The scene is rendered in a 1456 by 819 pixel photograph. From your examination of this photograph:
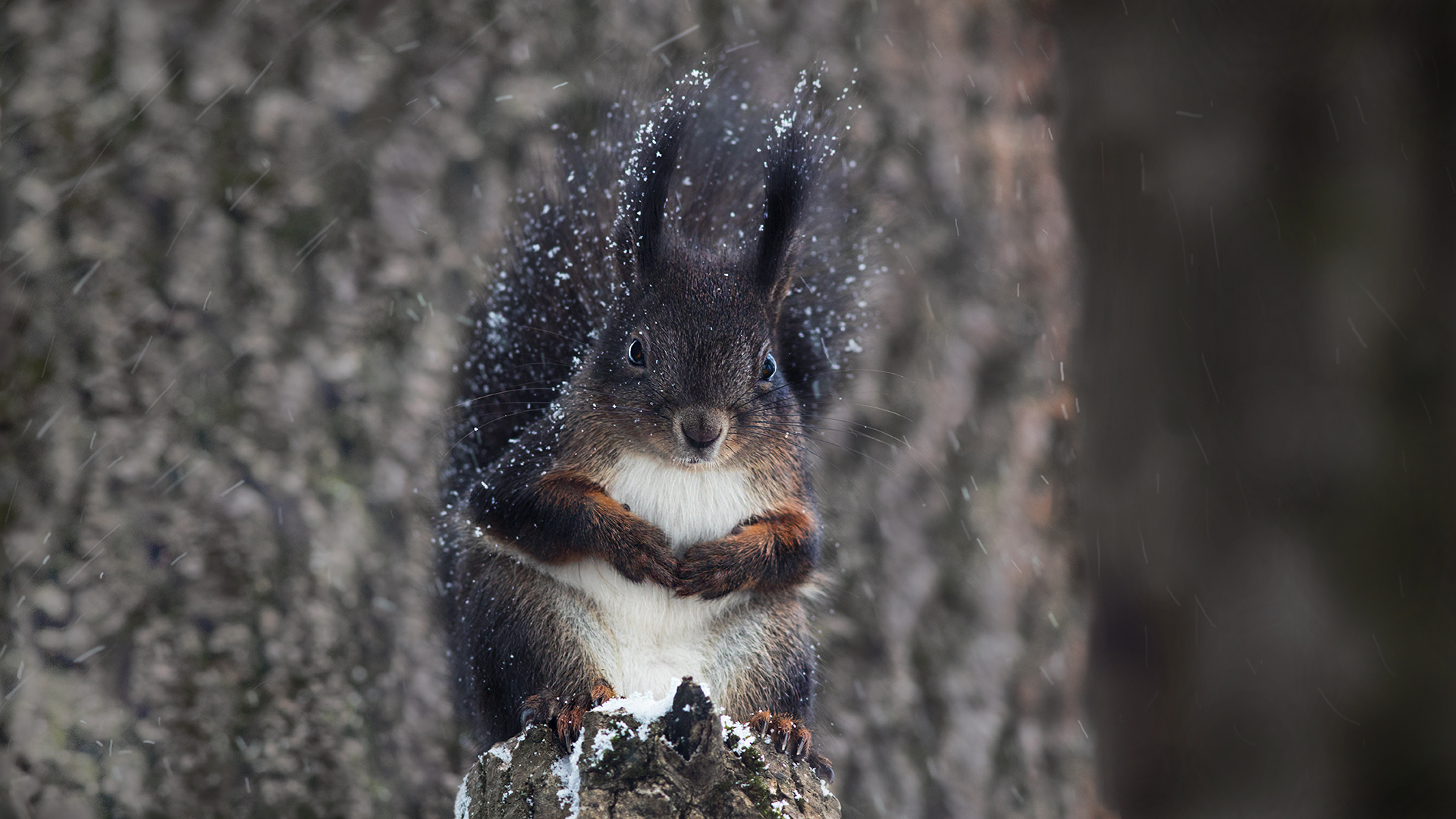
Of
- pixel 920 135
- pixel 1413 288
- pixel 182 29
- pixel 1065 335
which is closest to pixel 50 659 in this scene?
pixel 182 29

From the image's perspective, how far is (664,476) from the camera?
95 cm

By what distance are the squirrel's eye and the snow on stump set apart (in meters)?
0.36

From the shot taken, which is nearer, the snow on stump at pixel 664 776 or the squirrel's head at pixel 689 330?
the snow on stump at pixel 664 776

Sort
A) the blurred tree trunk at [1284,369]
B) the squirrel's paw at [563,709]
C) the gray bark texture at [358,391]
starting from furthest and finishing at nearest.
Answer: the gray bark texture at [358,391]
the blurred tree trunk at [1284,369]
the squirrel's paw at [563,709]

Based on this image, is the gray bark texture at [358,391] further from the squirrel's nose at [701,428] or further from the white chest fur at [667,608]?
the squirrel's nose at [701,428]

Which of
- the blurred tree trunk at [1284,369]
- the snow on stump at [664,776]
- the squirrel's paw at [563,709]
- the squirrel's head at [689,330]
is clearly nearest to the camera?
the snow on stump at [664,776]

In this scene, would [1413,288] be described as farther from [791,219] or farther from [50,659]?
[50,659]

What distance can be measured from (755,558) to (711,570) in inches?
2.1

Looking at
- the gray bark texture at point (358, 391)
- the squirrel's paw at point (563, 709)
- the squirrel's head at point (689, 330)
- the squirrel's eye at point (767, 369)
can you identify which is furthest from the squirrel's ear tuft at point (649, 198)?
the gray bark texture at point (358, 391)

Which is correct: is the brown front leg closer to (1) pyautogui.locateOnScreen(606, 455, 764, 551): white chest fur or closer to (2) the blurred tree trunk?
(1) pyautogui.locateOnScreen(606, 455, 764, 551): white chest fur

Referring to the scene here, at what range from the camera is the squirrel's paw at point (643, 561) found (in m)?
0.85

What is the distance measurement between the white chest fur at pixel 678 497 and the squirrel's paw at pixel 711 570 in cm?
5

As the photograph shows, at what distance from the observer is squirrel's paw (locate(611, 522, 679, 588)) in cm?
85

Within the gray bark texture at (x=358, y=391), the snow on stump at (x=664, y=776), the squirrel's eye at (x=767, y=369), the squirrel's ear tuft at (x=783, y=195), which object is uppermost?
the squirrel's ear tuft at (x=783, y=195)
